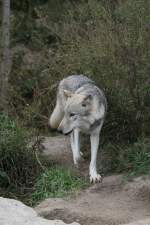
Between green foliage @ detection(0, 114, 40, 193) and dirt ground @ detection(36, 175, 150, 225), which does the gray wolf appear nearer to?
dirt ground @ detection(36, 175, 150, 225)

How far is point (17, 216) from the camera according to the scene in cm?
638

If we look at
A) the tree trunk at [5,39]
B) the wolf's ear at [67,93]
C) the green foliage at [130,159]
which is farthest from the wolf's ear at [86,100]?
the tree trunk at [5,39]

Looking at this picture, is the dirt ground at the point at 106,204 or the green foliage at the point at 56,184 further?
the green foliage at the point at 56,184

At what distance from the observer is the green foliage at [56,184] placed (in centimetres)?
835

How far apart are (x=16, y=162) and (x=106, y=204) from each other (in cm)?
156

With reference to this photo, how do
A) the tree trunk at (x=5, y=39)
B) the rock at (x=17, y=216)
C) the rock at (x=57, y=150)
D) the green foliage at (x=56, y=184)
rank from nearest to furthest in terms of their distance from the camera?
the rock at (x=17, y=216) < the green foliage at (x=56, y=184) < the rock at (x=57, y=150) < the tree trunk at (x=5, y=39)

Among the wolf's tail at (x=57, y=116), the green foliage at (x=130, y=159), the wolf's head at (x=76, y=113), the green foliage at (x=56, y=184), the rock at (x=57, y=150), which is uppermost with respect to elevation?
the wolf's head at (x=76, y=113)

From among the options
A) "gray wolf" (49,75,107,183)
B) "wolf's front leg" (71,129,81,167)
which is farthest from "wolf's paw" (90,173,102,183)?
"wolf's front leg" (71,129,81,167)

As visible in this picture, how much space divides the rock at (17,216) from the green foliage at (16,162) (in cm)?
184

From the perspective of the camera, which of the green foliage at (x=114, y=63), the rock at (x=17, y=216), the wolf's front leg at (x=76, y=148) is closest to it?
the rock at (x=17, y=216)

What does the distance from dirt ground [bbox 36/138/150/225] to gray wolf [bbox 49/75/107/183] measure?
322 millimetres

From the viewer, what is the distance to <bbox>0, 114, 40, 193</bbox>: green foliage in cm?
872

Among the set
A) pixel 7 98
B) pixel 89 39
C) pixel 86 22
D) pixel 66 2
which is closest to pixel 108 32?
pixel 89 39

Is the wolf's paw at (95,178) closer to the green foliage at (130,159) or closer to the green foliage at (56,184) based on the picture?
the green foliage at (56,184)
